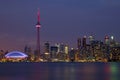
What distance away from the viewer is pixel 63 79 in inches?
3253

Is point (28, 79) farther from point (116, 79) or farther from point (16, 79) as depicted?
point (116, 79)

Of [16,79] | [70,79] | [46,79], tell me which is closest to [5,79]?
[16,79]

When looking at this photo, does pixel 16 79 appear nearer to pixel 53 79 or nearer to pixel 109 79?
pixel 53 79

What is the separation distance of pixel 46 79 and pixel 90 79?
993 cm

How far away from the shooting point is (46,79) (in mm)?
84125

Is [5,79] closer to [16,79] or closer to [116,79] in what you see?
[16,79]

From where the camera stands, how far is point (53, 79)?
83.6 metres

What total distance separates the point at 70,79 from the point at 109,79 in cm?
874

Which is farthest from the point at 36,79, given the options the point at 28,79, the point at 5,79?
the point at 5,79

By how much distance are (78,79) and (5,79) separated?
16.2 meters

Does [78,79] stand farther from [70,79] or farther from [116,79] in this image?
[116,79]

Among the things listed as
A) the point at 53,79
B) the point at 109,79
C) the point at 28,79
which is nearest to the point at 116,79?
the point at 109,79

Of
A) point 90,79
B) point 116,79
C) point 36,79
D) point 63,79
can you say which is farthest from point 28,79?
point 116,79

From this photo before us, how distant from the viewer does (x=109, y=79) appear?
275ft
